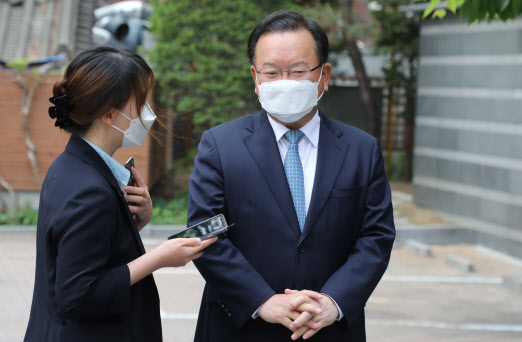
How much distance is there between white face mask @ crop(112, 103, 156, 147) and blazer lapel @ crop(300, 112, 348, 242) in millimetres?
636

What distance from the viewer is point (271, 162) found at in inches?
100

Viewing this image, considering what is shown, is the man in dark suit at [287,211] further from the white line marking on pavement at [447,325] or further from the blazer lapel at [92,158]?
the white line marking on pavement at [447,325]

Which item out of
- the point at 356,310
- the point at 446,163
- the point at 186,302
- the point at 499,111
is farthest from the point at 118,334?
the point at 446,163

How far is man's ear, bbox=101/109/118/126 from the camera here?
2.22 m

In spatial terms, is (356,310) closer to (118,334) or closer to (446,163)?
(118,334)

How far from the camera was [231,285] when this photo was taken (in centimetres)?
239

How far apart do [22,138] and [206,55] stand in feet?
9.65

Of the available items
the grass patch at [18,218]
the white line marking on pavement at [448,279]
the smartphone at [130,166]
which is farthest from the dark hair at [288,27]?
the grass patch at [18,218]

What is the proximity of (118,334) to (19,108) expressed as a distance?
8.38 meters

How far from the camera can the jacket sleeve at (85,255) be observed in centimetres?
201

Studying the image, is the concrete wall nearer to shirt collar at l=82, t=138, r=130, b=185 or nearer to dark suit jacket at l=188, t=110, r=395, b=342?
dark suit jacket at l=188, t=110, r=395, b=342

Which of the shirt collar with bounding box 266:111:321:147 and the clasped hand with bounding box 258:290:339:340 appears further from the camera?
the shirt collar with bounding box 266:111:321:147

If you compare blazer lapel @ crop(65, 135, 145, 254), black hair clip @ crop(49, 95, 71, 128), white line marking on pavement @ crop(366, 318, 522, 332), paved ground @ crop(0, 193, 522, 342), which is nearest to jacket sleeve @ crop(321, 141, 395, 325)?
blazer lapel @ crop(65, 135, 145, 254)

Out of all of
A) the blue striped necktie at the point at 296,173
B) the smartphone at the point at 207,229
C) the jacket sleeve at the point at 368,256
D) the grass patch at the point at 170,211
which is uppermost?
the blue striped necktie at the point at 296,173
